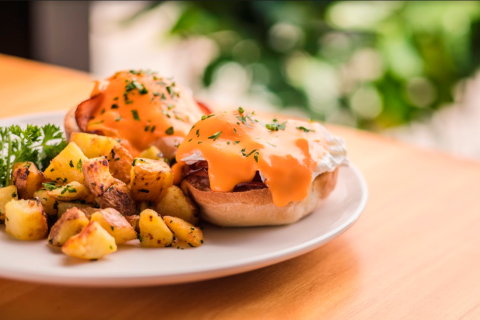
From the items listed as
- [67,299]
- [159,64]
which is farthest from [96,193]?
[159,64]

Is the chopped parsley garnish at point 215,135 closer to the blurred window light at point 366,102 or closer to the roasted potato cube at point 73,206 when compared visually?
the roasted potato cube at point 73,206

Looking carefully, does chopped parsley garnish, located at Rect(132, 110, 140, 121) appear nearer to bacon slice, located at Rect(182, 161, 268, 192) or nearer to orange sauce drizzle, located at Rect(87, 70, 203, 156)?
orange sauce drizzle, located at Rect(87, 70, 203, 156)

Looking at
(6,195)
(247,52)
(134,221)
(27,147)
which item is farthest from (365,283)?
(247,52)

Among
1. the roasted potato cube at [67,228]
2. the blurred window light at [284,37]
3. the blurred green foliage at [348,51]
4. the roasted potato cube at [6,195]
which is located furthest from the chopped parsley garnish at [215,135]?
the blurred window light at [284,37]

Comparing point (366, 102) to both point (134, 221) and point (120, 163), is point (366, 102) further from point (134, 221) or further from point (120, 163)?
point (134, 221)

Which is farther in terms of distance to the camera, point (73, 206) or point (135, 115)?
point (135, 115)
